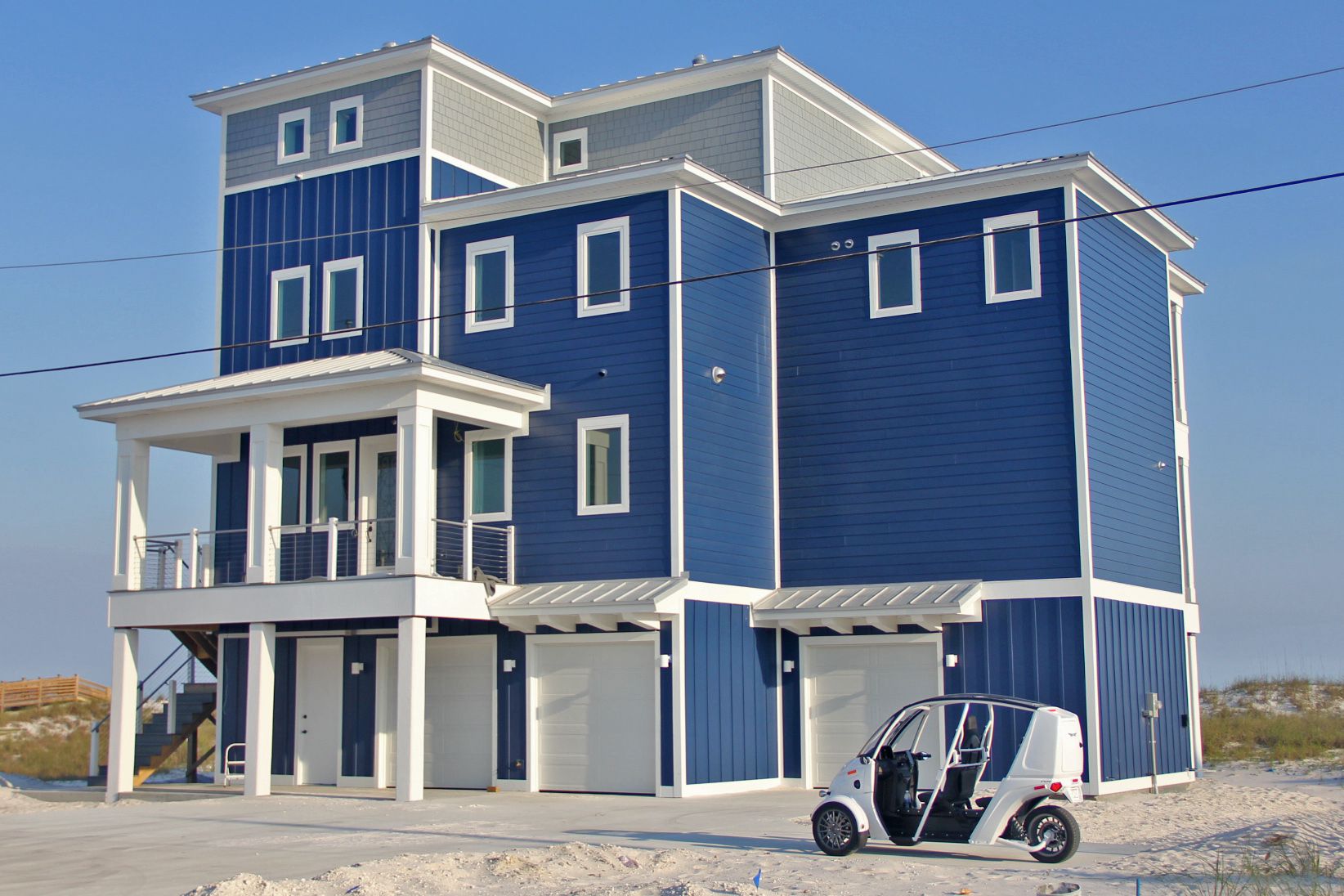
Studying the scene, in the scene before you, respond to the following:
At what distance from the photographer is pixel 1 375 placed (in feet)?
76.4

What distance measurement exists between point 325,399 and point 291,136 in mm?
6913

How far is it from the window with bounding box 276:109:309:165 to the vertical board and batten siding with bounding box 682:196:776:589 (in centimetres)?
830

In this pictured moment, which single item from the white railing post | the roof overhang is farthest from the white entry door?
the roof overhang

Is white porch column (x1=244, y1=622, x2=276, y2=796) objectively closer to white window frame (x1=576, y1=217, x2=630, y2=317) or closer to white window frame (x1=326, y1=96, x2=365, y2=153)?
white window frame (x1=576, y1=217, x2=630, y2=317)

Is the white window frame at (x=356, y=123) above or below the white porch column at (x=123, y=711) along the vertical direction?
above

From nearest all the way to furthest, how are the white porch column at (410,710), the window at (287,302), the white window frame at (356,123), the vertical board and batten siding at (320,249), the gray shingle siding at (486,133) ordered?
the white porch column at (410,710), the vertical board and batten siding at (320,249), the gray shingle siding at (486,133), the white window frame at (356,123), the window at (287,302)

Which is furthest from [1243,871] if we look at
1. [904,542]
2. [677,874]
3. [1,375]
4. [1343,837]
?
[1,375]

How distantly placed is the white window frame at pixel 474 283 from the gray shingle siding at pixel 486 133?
221cm

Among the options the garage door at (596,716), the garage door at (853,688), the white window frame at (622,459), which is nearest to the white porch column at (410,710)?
the garage door at (596,716)

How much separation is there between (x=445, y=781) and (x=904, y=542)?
850 centimetres

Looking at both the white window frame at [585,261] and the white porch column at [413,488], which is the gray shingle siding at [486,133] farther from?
the white porch column at [413,488]

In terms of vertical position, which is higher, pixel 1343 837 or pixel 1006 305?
pixel 1006 305

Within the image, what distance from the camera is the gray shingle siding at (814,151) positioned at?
93.1ft

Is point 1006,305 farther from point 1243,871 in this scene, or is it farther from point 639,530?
point 1243,871
